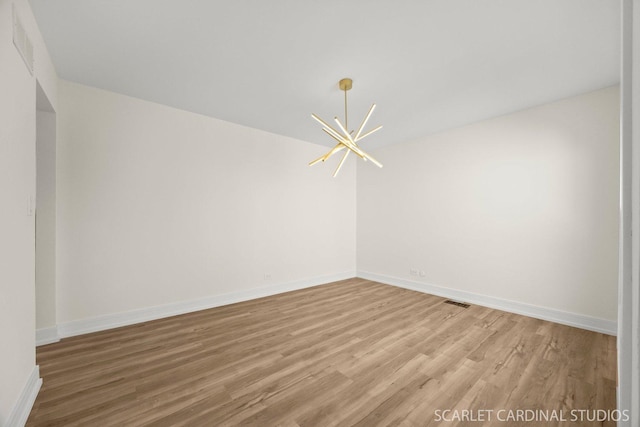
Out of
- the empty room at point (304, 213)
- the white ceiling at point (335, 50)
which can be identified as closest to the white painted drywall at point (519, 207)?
the empty room at point (304, 213)

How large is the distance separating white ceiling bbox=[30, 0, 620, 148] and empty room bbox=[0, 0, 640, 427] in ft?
0.07

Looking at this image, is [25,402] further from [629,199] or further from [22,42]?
[629,199]

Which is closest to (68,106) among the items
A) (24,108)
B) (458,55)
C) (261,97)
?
(24,108)

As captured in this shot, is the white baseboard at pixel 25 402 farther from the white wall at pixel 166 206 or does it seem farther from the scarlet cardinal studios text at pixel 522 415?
the scarlet cardinal studios text at pixel 522 415

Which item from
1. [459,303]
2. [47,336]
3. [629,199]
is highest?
Result: [629,199]

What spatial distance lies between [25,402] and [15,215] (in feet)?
4.13

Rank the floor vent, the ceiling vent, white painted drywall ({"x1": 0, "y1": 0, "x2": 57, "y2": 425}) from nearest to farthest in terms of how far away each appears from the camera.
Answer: white painted drywall ({"x1": 0, "y1": 0, "x2": 57, "y2": 425}) < the ceiling vent < the floor vent

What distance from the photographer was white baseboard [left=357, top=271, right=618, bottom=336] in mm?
→ 2924

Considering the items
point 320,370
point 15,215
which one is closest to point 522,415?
point 320,370

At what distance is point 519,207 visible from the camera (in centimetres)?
353

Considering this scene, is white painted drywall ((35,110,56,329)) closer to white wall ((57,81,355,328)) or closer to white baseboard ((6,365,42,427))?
white wall ((57,81,355,328))

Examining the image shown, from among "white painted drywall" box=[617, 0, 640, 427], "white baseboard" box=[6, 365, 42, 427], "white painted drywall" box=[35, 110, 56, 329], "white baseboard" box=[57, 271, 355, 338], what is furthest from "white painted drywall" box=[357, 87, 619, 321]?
"white painted drywall" box=[35, 110, 56, 329]

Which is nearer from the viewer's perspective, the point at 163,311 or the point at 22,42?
the point at 22,42

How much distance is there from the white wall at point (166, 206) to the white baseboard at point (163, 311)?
0.21 ft
